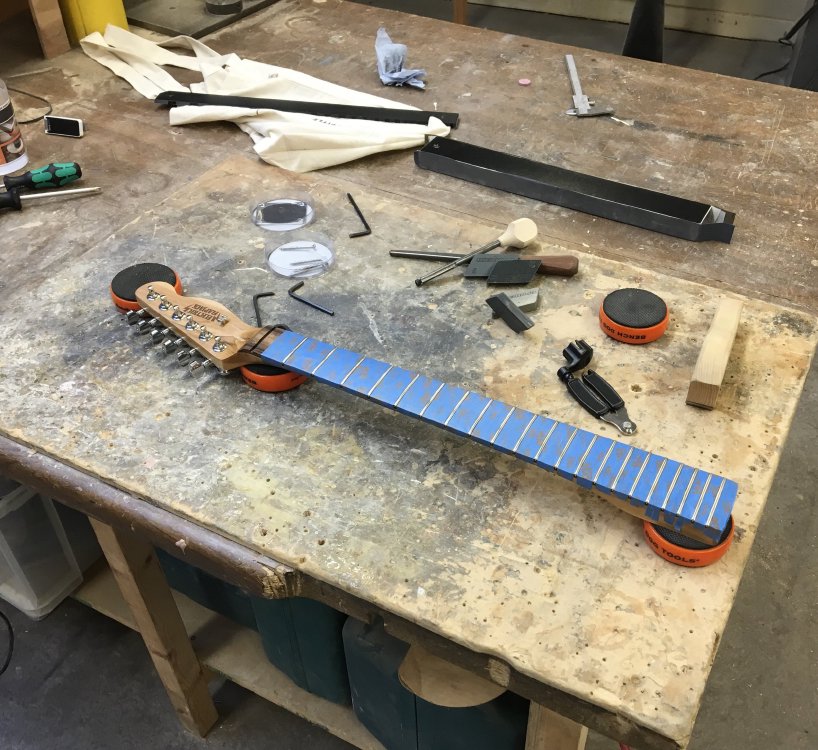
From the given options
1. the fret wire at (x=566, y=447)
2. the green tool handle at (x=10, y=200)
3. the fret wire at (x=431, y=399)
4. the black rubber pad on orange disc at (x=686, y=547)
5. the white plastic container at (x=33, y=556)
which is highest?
the fret wire at (x=431, y=399)

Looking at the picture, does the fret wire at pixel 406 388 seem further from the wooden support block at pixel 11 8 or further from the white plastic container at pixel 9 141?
the wooden support block at pixel 11 8

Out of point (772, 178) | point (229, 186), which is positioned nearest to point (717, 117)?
point (772, 178)

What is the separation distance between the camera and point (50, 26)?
162 centimetres

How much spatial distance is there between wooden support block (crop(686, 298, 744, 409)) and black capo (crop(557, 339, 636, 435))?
74mm

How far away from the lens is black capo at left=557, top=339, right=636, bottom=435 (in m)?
0.77

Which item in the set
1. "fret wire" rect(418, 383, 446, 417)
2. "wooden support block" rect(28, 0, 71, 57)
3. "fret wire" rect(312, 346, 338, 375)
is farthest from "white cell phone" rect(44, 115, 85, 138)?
"fret wire" rect(418, 383, 446, 417)

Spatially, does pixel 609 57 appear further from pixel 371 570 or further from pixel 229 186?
pixel 371 570

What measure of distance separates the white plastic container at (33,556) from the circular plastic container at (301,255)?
587 mm

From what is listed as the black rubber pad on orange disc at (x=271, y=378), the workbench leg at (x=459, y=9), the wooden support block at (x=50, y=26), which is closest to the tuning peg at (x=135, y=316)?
the black rubber pad on orange disc at (x=271, y=378)

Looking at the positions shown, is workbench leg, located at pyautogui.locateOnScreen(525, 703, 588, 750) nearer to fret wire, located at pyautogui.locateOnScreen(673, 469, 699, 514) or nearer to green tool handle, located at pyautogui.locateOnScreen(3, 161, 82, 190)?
fret wire, located at pyautogui.locateOnScreen(673, 469, 699, 514)

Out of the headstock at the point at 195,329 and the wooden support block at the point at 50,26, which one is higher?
the wooden support block at the point at 50,26

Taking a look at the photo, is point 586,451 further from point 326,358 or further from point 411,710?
point 411,710

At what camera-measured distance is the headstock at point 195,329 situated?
2.69 feet

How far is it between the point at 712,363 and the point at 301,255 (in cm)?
52
